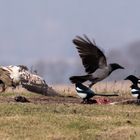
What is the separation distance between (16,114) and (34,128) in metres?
1.49

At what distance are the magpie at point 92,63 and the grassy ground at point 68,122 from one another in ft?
7.45

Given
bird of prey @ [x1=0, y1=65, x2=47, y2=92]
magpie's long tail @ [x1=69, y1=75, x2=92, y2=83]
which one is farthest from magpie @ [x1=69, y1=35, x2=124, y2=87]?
bird of prey @ [x1=0, y1=65, x2=47, y2=92]

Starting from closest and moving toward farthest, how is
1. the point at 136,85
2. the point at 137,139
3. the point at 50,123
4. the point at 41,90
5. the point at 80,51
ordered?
the point at 137,139 → the point at 50,123 → the point at 136,85 → the point at 80,51 → the point at 41,90

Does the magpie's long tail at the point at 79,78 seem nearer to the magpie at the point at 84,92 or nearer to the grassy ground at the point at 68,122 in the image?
the magpie at the point at 84,92

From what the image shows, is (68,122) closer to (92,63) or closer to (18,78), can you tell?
(92,63)

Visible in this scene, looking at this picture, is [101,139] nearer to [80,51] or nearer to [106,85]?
[80,51]

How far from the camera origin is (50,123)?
11.8 m

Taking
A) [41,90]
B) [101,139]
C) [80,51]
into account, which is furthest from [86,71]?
[101,139]

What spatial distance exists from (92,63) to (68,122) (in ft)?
17.4

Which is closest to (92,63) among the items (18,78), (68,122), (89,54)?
(89,54)

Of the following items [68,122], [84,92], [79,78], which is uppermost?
[79,78]

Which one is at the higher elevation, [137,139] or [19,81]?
[19,81]

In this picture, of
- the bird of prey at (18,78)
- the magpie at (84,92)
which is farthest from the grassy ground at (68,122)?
the bird of prey at (18,78)

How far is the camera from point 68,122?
11.9 meters
